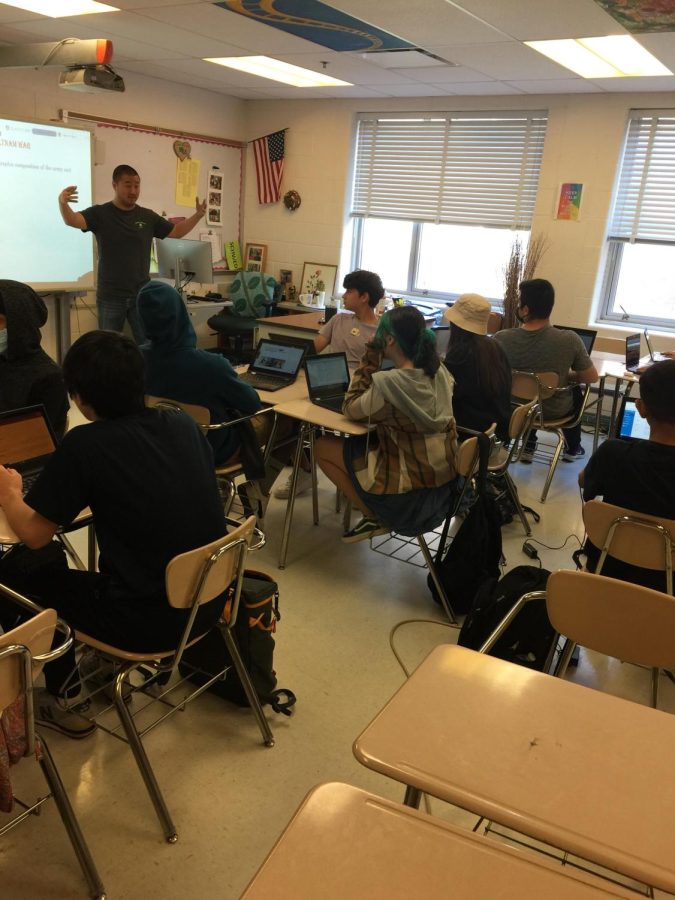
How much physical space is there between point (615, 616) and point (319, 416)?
163cm

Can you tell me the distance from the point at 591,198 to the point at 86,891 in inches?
217

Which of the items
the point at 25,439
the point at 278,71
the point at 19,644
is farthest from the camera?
the point at 278,71

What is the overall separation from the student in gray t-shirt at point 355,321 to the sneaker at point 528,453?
1658 mm

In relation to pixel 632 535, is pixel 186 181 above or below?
above

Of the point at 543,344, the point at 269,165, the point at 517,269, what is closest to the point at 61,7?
the point at 269,165

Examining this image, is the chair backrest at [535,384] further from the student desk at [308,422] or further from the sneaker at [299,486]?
the student desk at [308,422]

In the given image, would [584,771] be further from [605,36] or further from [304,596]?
[605,36]

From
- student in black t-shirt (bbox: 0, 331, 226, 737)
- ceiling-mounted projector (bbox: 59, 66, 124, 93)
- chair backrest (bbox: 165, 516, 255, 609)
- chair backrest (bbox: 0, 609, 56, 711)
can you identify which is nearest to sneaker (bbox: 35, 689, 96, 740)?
student in black t-shirt (bbox: 0, 331, 226, 737)

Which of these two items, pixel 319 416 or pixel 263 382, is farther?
pixel 263 382

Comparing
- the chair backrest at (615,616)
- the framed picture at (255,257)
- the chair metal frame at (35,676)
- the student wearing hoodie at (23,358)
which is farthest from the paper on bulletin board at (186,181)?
the chair backrest at (615,616)

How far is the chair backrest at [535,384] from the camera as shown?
13.5 feet

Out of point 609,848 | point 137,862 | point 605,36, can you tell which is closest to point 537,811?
point 609,848

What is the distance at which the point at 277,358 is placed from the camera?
356cm

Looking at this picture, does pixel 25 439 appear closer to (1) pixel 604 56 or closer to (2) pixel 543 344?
(2) pixel 543 344
